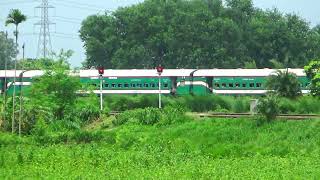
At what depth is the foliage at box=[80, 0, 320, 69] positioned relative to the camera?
7156cm

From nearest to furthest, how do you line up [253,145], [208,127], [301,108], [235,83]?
[253,145] < [208,127] < [301,108] < [235,83]

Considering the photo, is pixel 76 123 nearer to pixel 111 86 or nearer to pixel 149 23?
pixel 111 86

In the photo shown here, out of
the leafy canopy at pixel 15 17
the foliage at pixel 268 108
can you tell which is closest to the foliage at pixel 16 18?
the leafy canopy at pixel 15 17

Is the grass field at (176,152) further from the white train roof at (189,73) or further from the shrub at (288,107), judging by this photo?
the white train roof at (189,73)

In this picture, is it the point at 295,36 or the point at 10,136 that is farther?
the point at 295,36

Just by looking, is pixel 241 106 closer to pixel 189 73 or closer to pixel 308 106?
pixel 308 106

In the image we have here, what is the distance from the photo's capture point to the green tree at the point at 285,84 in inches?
1414

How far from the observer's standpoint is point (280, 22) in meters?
73.4

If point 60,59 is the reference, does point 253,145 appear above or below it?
below

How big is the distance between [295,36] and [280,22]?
2191 mm

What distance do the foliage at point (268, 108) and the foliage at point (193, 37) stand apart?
144ft

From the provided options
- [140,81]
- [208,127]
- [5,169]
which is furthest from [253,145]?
[140,81]

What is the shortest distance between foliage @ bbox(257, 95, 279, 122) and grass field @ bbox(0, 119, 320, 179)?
2.23 ft

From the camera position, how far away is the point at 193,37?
2837 inches
